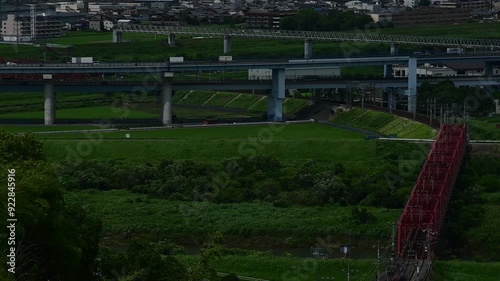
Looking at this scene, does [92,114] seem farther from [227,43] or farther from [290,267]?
[290,267]

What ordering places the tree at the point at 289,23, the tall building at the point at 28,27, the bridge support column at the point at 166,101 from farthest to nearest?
the tree at the point at 289,23, the tall building at the point at 28,27, the bridge support column at the point at 166,101

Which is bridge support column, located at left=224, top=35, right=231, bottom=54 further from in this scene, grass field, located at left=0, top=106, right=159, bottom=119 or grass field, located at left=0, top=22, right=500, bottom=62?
grass field, located at left=0, top=106, right=159, bottom=119

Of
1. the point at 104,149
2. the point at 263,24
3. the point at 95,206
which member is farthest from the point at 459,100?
the point at 263,24

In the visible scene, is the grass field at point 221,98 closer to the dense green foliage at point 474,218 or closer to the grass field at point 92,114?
the grass field at point 92,114

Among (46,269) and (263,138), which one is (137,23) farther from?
(46,269)

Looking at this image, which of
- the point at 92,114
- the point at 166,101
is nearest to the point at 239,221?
the point at 166,101

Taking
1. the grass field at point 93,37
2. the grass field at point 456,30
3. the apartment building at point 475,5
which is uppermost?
the apartment building at point 475,5

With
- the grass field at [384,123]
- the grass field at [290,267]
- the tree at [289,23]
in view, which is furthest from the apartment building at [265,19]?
the grass field at [290,267]

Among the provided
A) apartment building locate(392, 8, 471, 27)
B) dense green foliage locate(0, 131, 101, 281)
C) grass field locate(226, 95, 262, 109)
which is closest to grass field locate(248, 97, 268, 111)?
grass field locate(226, 95, 262, 109)
